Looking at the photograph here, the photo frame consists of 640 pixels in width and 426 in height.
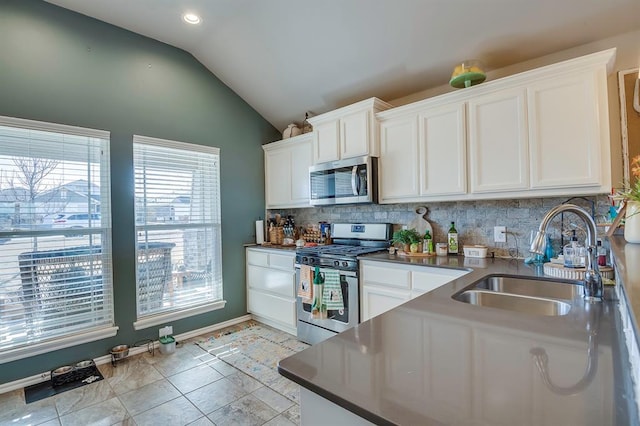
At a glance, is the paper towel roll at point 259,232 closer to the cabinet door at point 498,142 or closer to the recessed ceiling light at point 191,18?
the recessed ceiling light at point 191,18

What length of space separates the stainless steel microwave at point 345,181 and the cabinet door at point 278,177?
0.55m

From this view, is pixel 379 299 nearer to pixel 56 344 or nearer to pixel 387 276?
pixel 387 276

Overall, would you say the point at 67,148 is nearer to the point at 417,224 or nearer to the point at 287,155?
the point at 287,155

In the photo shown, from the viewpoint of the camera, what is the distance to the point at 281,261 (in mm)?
3592

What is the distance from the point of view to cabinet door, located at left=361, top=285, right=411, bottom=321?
2.59 metres

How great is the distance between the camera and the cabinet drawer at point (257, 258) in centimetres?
380

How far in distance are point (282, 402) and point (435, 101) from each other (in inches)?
105

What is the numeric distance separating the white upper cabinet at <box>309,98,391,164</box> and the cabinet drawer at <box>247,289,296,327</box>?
63.5 inches

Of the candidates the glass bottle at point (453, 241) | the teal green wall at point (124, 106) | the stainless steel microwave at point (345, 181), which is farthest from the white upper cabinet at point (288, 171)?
the glass bottle at point (453, 241)

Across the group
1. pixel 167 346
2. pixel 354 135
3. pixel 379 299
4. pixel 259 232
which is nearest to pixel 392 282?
pixel 379 299

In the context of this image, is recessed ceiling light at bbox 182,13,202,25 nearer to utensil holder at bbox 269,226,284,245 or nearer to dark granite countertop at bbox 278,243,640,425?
utensil holder at bbox 269,226,284,245

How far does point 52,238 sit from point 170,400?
5.60 ft

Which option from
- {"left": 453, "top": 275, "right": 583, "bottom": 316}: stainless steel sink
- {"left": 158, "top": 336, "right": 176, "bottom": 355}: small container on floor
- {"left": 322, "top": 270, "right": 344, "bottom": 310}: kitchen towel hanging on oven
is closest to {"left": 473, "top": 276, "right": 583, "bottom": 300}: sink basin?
{"left": 453, "top": 275, "right": 583, "bottom": 316}: stainless steel sink

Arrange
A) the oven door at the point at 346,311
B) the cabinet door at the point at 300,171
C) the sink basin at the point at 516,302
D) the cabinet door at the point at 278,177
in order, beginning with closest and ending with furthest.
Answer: the sink basin at the point at 516,302
the oven door at the point at 346,311
the cabinet door at the point at 300,171
the cabinet door at the point at 278,177
